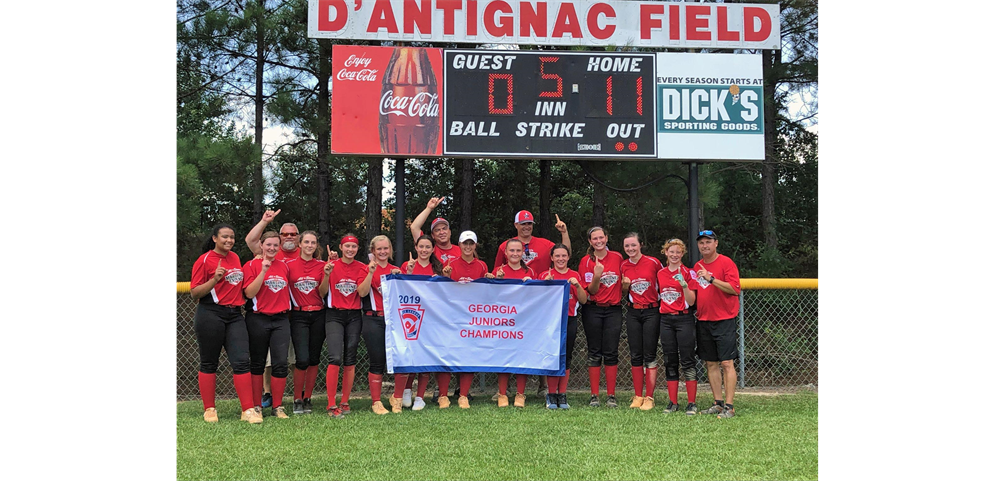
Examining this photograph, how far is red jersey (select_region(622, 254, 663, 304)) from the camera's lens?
695 centimetres

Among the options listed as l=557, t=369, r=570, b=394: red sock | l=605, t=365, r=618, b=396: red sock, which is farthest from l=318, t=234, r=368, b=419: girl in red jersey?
l=605, t=365, r=618, b=396: red sock

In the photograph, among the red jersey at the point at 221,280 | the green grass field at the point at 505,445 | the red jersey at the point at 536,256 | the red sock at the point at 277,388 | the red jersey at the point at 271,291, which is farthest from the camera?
the red jersey at the point at 536,256

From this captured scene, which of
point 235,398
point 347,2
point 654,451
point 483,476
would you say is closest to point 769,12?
point 347,2

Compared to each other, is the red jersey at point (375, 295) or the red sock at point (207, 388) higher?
the red jersey at point (375, 295)

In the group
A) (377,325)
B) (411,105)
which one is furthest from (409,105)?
(377,325)

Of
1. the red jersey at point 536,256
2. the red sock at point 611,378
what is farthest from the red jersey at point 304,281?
the red sock at point 611,378

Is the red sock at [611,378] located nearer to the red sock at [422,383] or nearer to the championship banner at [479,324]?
the championship banner at [479,324]

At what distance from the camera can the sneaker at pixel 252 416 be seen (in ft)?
19.9

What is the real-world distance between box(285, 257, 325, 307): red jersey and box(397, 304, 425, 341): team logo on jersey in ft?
2.69

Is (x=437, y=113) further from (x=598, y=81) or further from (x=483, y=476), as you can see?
(x=483, y=476)

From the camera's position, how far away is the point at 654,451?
494 cm

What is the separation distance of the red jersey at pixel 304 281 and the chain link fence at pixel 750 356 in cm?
134

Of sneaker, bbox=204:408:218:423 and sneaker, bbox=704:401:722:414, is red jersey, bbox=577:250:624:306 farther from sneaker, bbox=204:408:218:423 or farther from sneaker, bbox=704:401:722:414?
sneaker, bbox=204:408:218:423

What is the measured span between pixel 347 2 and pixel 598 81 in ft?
10.8
